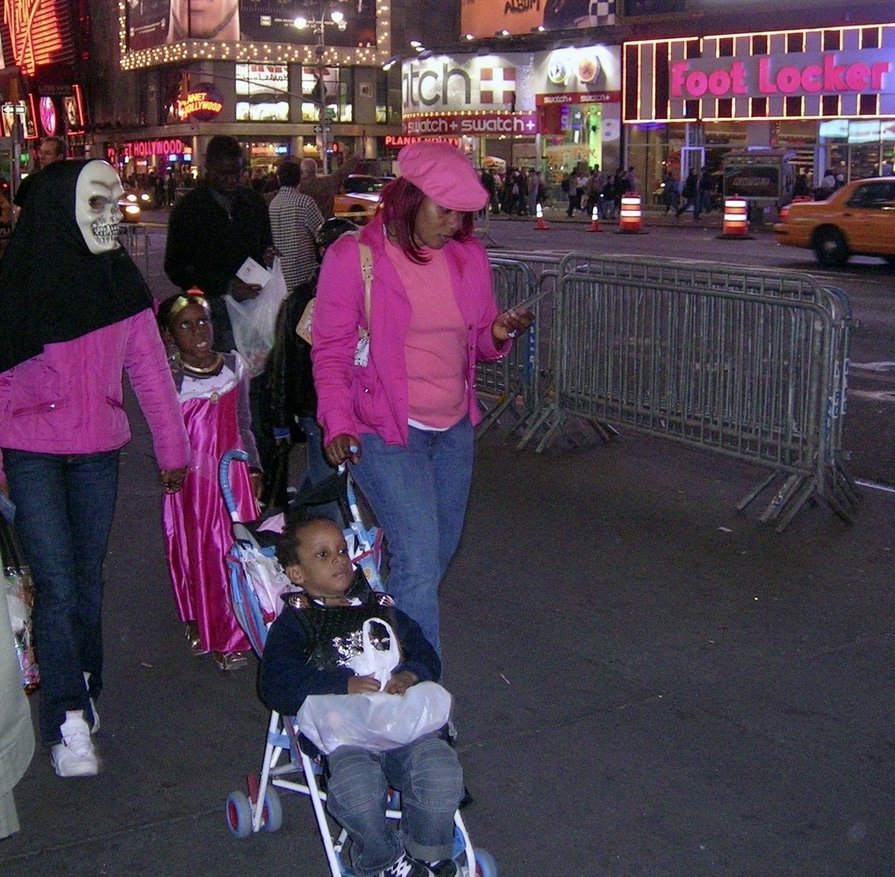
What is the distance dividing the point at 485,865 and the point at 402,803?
0.32 m

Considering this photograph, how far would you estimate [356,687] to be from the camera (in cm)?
335

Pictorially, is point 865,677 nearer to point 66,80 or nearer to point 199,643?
point 199,643

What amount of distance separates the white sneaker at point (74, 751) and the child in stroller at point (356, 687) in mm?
1023

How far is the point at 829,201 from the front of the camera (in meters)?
22.3

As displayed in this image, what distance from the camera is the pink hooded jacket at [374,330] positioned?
4.12m

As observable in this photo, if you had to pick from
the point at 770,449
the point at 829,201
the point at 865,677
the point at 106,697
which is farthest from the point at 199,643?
the point at 829,201

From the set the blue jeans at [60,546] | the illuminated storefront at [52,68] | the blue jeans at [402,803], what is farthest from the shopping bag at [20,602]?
the illuminated storefront at [52,68]

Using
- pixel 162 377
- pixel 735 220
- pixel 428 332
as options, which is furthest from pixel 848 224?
pixel 162 377

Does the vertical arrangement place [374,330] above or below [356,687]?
above

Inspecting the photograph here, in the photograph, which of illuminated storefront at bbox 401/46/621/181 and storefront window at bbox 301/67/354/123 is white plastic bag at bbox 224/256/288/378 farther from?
storefront window at bbox 301/67/354/123

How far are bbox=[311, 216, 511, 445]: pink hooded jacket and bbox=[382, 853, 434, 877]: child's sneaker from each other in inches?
52.0

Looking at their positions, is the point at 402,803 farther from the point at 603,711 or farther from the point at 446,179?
the point at 446,179

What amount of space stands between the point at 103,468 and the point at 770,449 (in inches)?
167

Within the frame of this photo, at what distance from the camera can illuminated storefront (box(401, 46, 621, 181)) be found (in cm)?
4419
